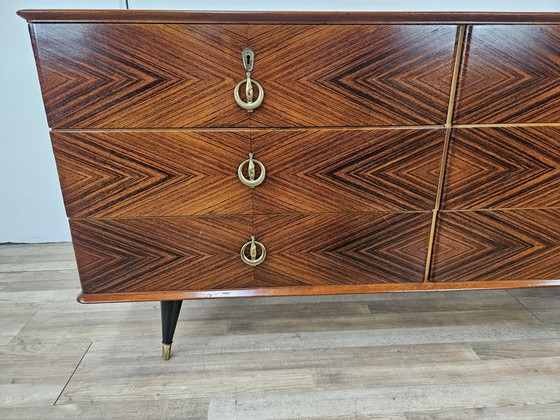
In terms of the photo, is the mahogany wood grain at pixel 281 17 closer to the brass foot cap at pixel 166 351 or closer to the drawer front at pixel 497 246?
the drawer front at pixel 497 246

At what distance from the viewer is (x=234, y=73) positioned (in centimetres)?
58

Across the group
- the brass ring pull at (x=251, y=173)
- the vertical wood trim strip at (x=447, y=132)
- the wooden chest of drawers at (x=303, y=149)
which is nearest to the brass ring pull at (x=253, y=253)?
→ the wooden chest of drawers at (x=303, y=149)

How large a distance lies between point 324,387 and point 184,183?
0.49 metres

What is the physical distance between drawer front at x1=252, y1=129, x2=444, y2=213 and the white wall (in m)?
0.73

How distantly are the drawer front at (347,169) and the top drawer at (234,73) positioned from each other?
27 mm

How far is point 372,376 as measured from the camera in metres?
0.76

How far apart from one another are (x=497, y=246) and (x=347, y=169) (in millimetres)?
340

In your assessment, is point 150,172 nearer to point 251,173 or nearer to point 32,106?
point 251,173

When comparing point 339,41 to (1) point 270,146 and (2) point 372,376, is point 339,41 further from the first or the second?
(2) point 372,376

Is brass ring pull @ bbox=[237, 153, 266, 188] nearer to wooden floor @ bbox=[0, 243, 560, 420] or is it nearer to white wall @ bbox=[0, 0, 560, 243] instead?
wooden floor @ bbox=[0, 243, 560, 420]

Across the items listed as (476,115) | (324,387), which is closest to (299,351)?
(324,387)

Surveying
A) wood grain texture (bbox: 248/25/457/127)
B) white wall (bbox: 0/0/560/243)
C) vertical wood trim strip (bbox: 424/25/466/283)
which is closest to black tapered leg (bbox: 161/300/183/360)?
wood grain texture (bbox: 248/25/457/127)

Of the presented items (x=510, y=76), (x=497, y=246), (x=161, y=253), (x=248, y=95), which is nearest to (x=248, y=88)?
(x=248, y=95)

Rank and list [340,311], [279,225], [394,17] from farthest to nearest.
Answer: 1. [340,311]
2. [279,225]
3. [394,17]
